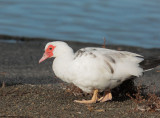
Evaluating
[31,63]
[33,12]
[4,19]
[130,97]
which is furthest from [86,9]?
[130,97]

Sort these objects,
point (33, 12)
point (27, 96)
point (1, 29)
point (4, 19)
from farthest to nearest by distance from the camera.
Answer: point (33, 12) < point (4, 19) < point (1, 29) < point (27, 96)

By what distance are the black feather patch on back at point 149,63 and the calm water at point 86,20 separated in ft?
20.0

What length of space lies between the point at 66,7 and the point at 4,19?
275 cm

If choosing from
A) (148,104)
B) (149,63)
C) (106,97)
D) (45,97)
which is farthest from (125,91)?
(45,97)

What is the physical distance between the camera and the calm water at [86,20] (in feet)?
42.9

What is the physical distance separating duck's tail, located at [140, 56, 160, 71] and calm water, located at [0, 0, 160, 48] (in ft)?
20.0

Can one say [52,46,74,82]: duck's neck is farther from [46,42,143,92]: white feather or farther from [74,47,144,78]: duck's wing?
[74,47,144,78]: duck's wing

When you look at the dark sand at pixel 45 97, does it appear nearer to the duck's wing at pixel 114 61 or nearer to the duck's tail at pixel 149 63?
the duck's tail at pixel 149 63

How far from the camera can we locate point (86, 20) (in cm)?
1449

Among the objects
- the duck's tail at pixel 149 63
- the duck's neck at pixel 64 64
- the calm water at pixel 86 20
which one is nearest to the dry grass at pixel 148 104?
the duck's tail at pixel 149 63

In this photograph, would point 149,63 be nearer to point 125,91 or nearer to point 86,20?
point 125,91

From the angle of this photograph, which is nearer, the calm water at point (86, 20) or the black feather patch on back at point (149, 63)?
the black feather patch on back at point (149, 63)

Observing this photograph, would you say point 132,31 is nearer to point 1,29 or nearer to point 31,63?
point 1,29

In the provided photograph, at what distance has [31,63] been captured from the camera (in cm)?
950
